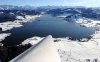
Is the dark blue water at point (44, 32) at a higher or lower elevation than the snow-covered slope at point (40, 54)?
lower

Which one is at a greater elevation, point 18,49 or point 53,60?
point 53,60

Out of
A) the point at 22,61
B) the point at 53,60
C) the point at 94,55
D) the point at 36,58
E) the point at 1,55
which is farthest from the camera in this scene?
the point at 94,55

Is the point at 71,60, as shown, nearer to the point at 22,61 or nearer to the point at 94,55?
the point at 94,55

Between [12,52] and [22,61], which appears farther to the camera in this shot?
[12,52]

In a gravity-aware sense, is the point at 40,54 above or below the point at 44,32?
above

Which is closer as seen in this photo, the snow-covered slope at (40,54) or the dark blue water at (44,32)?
the snow-covered slope at (40,54)

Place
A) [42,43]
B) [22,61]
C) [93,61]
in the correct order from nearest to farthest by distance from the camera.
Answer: [22,61], [42,43], [93,61]

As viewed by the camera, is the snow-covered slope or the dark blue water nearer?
the snow-covered slope

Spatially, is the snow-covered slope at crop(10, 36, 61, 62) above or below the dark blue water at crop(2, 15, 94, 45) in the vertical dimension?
above

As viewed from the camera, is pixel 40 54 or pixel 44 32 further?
pixel 44 32

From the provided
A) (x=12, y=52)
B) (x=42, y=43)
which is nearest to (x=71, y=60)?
(x=12, y=52)

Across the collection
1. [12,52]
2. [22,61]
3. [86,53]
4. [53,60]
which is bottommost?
[86,53]
